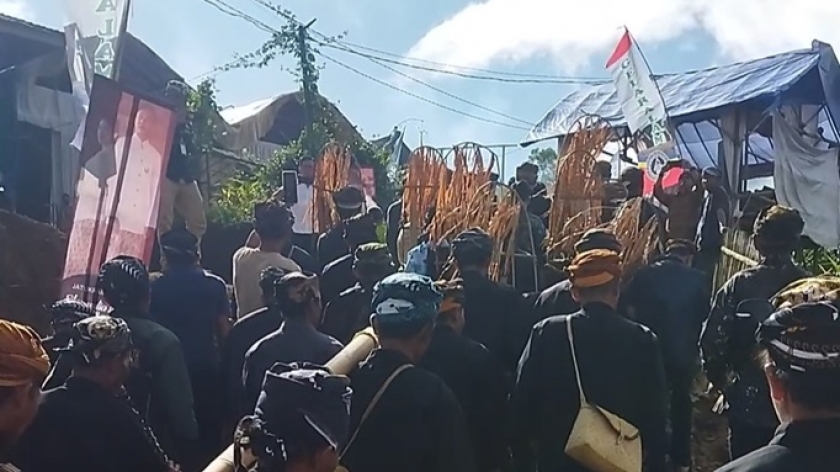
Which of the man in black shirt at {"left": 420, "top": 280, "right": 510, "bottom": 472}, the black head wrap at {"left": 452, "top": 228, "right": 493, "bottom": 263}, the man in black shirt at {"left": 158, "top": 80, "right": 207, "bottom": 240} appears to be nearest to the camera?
the man in black shirt at {"left": 420, "top": 280, "right": 510, "bottom": 472}

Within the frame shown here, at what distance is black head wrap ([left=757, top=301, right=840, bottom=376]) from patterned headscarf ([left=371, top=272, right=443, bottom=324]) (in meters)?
1.40

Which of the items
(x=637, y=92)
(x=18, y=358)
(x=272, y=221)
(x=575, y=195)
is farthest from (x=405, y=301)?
(x=637, y=92)

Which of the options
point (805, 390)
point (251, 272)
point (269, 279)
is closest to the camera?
point (805, 390)

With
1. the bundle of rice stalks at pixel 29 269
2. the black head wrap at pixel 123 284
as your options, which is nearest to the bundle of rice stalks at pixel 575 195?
the black head wrap at pixel 123 284

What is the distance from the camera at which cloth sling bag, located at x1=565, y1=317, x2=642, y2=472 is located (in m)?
3.95

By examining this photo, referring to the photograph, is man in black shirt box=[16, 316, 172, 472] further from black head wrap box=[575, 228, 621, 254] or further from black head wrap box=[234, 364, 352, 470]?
black head wrap box=[575, 228, 621, 254]

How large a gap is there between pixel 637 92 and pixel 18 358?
8.74 meters

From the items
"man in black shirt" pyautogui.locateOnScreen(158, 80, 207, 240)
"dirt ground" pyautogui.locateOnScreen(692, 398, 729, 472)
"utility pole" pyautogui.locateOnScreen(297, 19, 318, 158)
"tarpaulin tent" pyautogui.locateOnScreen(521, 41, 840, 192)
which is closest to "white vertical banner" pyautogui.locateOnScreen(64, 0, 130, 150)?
"man in black shirt" pyautogui.locateOnScreen(158, 80, 207, 240)

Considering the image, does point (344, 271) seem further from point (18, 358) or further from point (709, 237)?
point (18, 358)

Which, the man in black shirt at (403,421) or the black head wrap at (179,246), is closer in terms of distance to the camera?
the man in black shirt at (403,421)

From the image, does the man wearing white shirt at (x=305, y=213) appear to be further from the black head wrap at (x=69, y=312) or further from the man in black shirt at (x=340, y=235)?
the black head wrap at (x=69, y=312)

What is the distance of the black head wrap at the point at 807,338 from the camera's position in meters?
2.31

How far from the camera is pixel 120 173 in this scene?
4.99 meters

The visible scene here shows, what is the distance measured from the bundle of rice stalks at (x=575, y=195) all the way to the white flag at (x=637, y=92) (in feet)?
9.93
